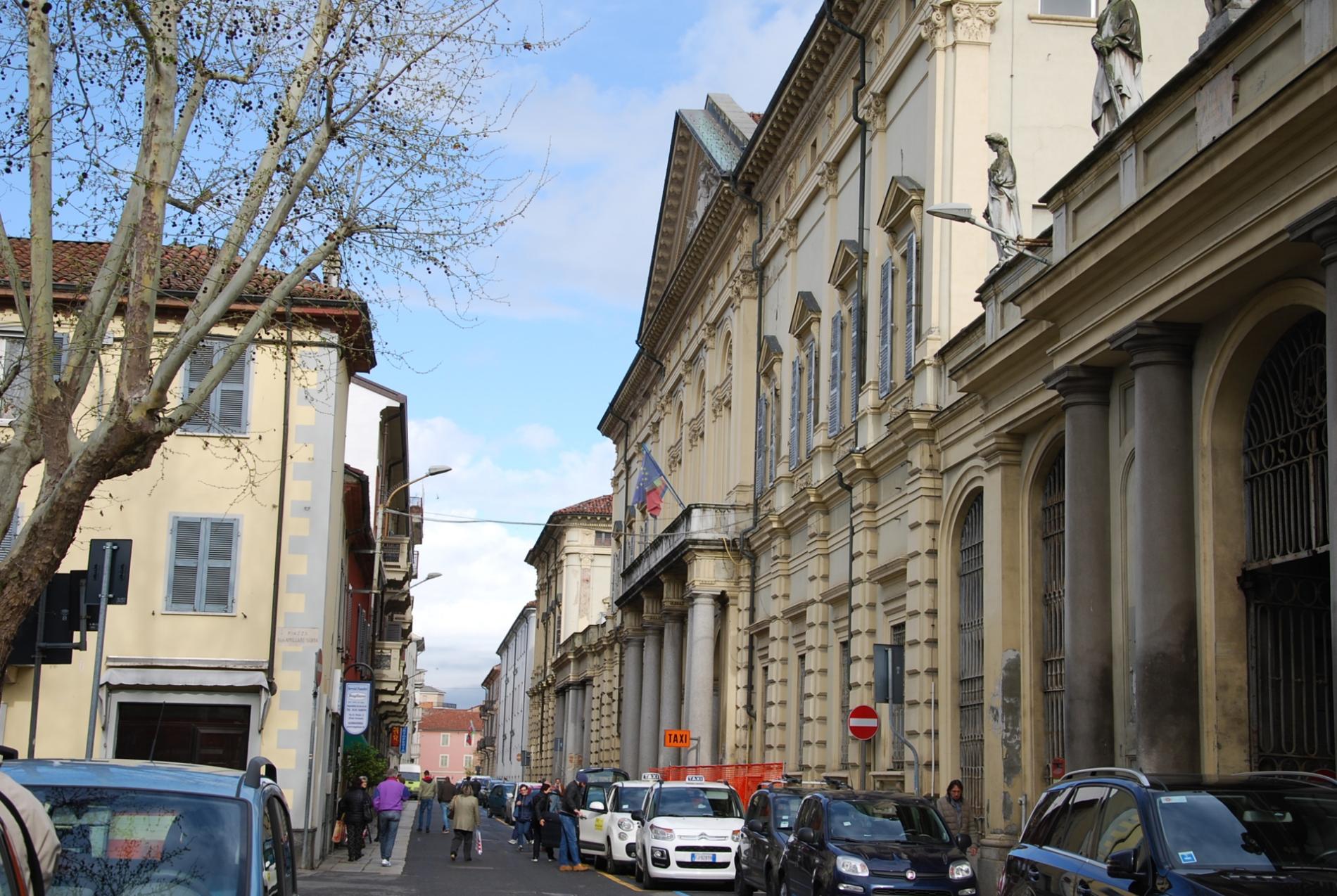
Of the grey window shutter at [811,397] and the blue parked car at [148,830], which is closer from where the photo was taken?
the blue parked car at [148,830]

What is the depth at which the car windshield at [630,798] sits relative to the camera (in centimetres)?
2834

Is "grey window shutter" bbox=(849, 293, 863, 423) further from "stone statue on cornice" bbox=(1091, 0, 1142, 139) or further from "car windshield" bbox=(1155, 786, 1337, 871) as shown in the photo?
"car windshield" bbox=(1155, 786, 1337, 871)

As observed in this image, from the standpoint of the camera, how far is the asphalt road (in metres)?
21.5

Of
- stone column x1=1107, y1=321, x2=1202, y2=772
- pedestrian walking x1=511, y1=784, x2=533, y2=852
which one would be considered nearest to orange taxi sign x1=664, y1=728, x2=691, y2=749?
pedestrian walking x1=511, y1=784, x2=533, y2=852

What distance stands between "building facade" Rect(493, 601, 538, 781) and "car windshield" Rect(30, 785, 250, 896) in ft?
287

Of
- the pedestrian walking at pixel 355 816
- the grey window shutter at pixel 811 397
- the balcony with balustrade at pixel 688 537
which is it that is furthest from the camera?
the balcony with balustrade at pixel 688 537

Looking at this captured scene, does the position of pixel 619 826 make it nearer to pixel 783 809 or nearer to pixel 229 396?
pixel 783 809

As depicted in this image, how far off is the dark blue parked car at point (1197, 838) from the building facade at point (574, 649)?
156ft

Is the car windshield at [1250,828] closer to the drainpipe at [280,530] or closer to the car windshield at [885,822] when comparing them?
the car windshield at [885,822]

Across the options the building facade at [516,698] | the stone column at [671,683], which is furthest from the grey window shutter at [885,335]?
the building facade at [516,698]

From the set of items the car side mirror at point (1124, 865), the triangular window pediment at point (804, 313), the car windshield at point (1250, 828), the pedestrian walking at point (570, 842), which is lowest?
the pedestrian walking at point (570, 842)

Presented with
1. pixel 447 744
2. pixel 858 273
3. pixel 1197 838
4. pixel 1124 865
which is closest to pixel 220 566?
pixel 858 273

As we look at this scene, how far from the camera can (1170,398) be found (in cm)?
1577

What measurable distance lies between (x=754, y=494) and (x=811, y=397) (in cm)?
579
